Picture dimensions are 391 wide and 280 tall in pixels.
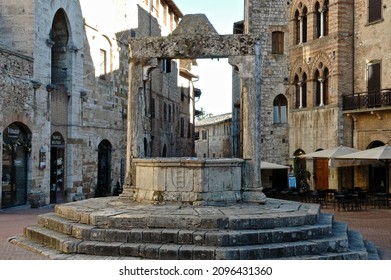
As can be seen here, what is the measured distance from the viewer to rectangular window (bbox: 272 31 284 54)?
93.3ft

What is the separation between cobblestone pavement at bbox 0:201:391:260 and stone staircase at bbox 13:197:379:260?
0.38 metres

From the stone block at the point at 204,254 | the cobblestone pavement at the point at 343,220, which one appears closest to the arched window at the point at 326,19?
the cobblestone pavement at the point at 343,220

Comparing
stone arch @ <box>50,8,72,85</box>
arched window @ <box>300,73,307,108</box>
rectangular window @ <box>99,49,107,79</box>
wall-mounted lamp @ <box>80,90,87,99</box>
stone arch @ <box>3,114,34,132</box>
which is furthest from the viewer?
arched window @ <box>300,73,307,108</box>

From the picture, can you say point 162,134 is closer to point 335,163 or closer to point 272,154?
point 272,154

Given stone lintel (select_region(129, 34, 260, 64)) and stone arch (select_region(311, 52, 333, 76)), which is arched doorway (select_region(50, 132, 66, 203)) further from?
stone arch (select_region(311, 52, 333, 76))

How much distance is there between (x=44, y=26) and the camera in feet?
66.7

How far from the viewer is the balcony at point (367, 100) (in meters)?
23.0

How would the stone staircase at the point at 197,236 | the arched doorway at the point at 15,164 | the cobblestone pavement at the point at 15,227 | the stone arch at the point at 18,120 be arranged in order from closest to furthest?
the stone staircase at the point at 197,236
the cobblestone pavement at the point at 15,227
the stone arch at the point at 18,120
the arched doorway at the point at 15,164

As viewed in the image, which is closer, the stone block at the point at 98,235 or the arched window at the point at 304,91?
the stone block at the point at 98,235

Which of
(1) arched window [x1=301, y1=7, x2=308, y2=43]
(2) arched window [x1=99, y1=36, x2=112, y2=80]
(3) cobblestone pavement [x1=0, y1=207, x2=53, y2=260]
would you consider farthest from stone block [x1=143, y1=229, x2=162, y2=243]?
(1) arched window [x1=301, y1=7, x2=308, y2=43]

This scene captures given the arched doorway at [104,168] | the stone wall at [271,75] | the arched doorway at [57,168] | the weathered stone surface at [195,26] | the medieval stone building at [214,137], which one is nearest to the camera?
the weathered stone surface at [195,26]

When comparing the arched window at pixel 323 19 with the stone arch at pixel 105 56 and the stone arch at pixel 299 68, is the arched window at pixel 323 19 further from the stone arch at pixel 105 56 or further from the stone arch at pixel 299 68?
the stone arch at pixel 105 56

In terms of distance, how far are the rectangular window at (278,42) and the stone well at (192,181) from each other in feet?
58.1
